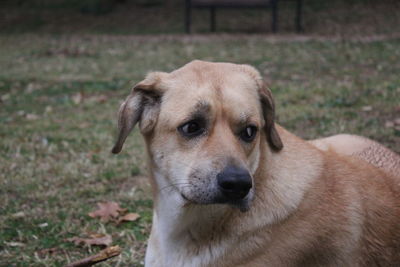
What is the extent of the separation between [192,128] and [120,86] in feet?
23.0

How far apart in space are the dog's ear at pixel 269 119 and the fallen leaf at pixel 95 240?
A: 4.88 feet

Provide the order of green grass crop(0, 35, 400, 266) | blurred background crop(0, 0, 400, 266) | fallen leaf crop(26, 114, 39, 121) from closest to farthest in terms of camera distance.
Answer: green grass crop(0, 35, 400, 266)
blurred background crop(0, 0, 400, 266)
fallen leaf crop(26, 114, 39, 121)

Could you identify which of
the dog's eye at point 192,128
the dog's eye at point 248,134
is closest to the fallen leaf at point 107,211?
the dog's eye at point 192,128

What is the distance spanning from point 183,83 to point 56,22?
62.0 feet

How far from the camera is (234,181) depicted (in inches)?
110

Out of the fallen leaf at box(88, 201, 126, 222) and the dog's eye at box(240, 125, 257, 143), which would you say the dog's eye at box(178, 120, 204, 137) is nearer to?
the dog's eye at box(240, 125, 257, 143)

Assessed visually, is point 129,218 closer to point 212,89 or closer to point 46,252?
point 46,252

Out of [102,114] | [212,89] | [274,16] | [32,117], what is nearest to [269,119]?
[212,89]

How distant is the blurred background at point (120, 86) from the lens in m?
4.63

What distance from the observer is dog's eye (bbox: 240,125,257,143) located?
123 inches

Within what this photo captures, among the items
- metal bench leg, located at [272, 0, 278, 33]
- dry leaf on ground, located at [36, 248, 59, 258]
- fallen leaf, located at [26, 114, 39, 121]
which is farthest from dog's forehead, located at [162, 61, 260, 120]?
metal bench leg, located at [272, 0, 278, 33]

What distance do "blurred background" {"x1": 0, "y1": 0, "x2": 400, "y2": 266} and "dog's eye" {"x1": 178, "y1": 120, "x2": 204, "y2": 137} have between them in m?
1.20

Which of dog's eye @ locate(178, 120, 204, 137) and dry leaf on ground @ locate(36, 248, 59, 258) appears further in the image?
dry leaf on ground @ locate(36, 248, 59, 258)

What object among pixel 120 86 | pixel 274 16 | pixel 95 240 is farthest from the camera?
pixel 274 16
